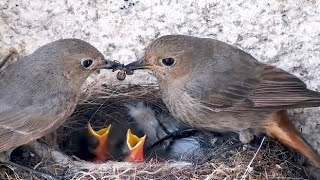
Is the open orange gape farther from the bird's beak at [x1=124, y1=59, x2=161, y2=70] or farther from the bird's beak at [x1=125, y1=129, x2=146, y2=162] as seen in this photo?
the bird's beak at [x1=124, y1=59, x2=161, y2=70]

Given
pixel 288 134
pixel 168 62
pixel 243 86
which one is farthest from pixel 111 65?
pixel 288 134

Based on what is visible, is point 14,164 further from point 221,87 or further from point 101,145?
point 221,87

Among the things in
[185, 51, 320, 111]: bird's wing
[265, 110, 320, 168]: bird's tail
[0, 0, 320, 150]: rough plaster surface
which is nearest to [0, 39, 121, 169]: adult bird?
[0, 0, 320, 150]: rough plaster surface

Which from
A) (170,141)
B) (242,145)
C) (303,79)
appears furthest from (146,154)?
(303,79)

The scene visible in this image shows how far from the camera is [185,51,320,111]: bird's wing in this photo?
5.00 meters

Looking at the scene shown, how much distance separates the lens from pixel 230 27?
17.4 feet

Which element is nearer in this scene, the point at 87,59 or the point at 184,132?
the point at 87,59

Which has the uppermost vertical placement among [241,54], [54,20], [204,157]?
[54,20]

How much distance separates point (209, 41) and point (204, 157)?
0.56m

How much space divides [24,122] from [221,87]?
928 millimetres

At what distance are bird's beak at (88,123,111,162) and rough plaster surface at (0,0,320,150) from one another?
0.40 m

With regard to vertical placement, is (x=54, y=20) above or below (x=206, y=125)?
above

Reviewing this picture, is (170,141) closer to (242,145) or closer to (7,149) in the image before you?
(242,145)

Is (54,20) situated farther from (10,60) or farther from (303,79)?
Answer: (303,79)
